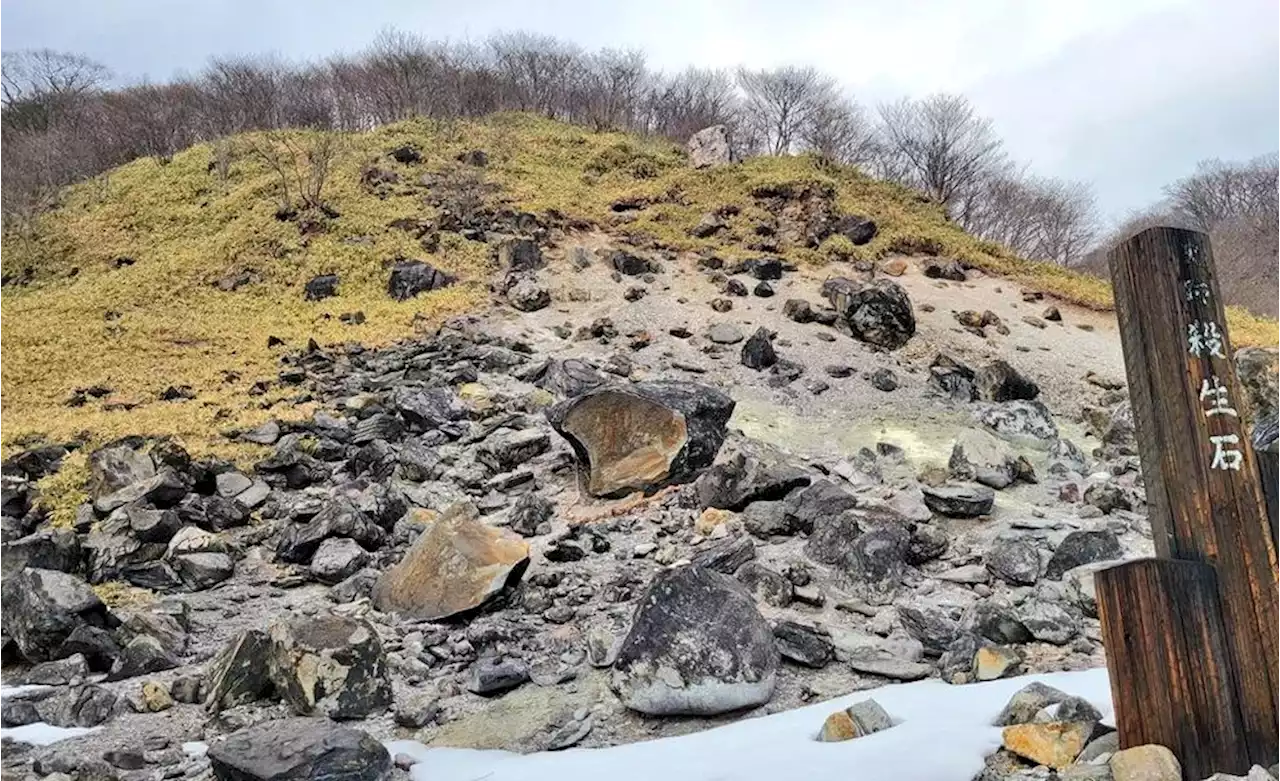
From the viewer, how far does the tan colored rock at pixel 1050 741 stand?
9.42 feet

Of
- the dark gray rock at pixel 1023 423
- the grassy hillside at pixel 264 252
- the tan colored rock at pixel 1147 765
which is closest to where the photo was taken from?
the tan colored rock at pixel 1147 765

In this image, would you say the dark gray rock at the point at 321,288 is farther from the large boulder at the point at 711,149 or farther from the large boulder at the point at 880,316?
the large boulder at the point at 711,149

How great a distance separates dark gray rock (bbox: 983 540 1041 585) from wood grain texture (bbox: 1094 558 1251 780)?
352cm

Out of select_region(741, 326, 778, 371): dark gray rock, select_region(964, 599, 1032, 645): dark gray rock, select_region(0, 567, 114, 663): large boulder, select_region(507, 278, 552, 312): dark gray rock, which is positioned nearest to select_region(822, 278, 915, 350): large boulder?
select_region(741, 326, 778, 371): dark gray rock

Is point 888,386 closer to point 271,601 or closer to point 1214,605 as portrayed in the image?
point 271,601

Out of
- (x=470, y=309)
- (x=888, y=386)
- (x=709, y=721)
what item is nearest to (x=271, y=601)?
(x=709, y=721)

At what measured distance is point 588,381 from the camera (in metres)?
12.4

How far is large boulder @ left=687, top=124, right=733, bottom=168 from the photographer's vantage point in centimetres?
2841

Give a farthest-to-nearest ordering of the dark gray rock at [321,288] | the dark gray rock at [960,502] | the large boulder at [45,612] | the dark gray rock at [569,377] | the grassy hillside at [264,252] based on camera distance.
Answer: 1. the dark gray rock at [321,288]
2. the grassy hillside at [264,252]
3. the dark gray rock at [569,377]
4. the dark gray rock at [960,502]
5. the large boulder at [45,612]

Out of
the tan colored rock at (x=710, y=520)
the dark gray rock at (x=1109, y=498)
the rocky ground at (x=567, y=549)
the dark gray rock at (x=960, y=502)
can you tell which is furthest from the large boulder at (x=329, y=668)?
the dark gray rock at (x=1109, y=498)

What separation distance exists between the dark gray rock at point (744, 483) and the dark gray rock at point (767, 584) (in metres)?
1.45

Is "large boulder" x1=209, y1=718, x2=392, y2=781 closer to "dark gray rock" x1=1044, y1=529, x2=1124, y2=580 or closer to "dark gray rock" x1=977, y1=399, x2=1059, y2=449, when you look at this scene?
"dark gray rock" x1=1044, y1=529, x2=1124, y2=580

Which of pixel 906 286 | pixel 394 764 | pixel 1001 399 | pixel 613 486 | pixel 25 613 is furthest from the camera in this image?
pixel 906 286

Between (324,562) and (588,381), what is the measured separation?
5636mm
